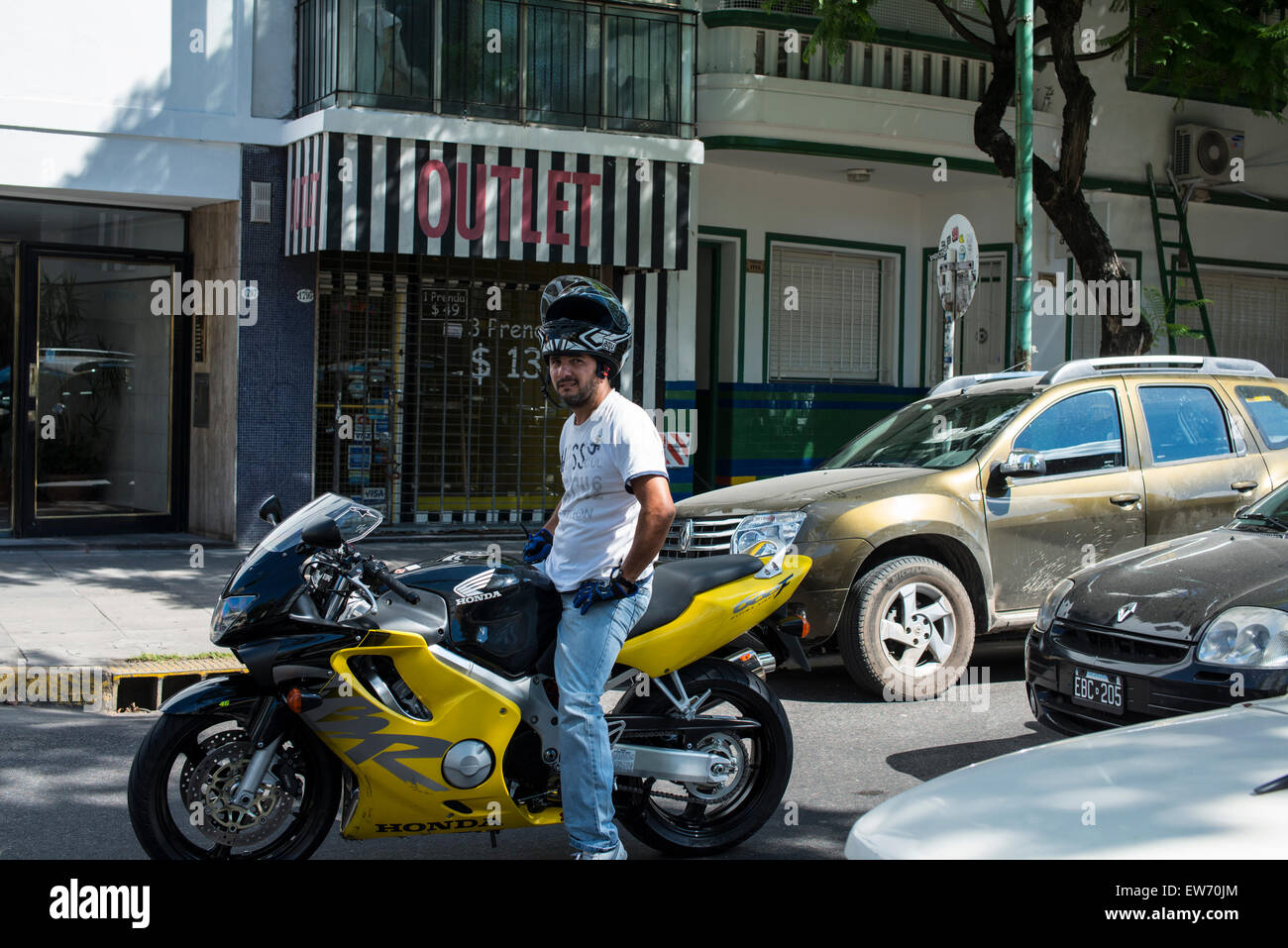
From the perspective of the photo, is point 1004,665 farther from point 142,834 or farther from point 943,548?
point 142,834

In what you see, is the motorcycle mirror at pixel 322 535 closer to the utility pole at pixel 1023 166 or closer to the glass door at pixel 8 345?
the utility pole at pixel 1023 166

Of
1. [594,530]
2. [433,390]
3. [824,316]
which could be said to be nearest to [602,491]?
[594,530]

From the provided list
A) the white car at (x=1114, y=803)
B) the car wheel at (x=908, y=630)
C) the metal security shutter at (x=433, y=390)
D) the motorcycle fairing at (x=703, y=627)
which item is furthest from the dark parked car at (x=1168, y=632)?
the metal security shutter at (x=433, y=390)

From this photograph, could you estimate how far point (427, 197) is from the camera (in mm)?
12383

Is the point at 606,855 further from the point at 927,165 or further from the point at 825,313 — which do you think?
the point at 825,313

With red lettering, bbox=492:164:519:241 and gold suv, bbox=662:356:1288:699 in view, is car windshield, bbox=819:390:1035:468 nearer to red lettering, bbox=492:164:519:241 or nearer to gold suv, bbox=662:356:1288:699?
gold suv, bbox=662:356:1288:699

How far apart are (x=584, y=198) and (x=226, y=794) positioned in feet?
31.0

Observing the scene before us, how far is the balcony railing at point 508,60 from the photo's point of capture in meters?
12.5

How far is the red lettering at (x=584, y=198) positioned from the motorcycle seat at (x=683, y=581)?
8340 millimetres

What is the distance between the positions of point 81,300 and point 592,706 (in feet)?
33.4

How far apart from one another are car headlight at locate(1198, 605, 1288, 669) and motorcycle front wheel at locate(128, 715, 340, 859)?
345cm

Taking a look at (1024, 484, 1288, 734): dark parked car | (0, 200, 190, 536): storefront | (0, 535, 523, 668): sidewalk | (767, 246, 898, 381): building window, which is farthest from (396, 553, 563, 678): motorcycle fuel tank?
(767, 246, 898, 381): building window

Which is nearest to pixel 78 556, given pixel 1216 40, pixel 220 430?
pixel 220 430

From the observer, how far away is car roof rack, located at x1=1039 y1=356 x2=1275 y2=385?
27.1ft
